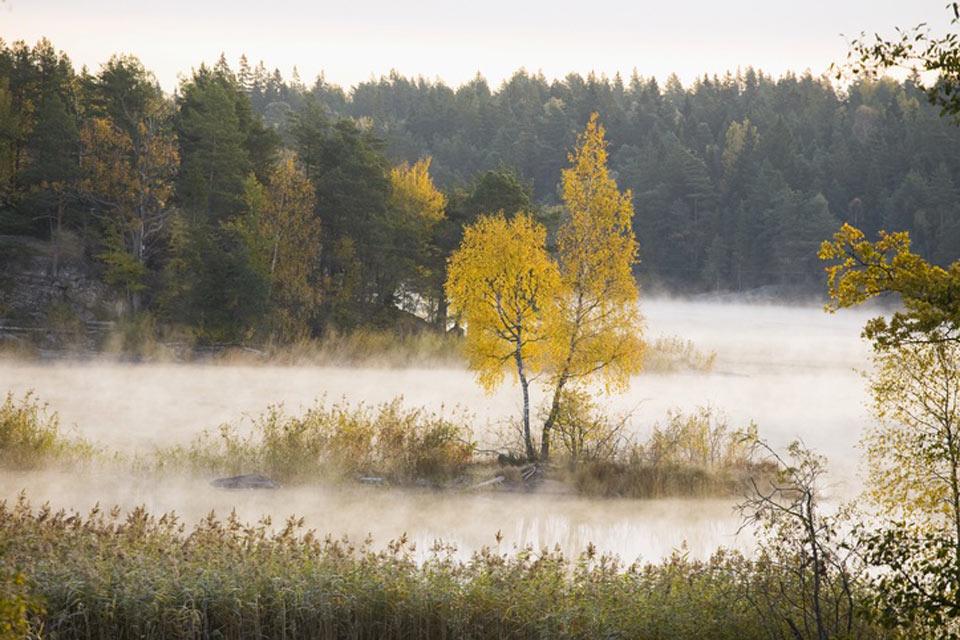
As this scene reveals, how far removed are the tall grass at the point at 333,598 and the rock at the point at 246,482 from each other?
7712 mm

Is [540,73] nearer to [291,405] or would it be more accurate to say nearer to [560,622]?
[291,405]

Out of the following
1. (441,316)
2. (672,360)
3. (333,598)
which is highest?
(441,316)

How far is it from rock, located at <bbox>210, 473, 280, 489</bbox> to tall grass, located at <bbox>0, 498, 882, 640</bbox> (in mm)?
7712

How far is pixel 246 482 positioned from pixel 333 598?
385 inches

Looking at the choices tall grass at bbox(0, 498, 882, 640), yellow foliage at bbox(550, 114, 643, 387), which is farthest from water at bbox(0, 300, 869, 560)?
tall grass at bbox(0, 498, 882, 640)

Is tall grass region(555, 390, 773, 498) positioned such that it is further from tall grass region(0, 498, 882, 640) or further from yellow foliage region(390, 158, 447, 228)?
yellow foliage region(390, 158, 447, 228)

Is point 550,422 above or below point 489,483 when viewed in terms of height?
above

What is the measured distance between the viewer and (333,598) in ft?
39.5

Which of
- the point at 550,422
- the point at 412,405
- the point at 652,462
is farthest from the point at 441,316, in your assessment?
the point at 652,462

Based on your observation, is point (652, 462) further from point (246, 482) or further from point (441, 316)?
point (441, 316)

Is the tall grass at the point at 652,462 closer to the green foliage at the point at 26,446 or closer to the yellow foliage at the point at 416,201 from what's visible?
the green foliage at the point at 26,446

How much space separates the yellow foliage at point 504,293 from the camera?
23.8 m

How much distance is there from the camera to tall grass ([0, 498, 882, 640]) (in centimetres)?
1141

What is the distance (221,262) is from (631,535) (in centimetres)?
2680
